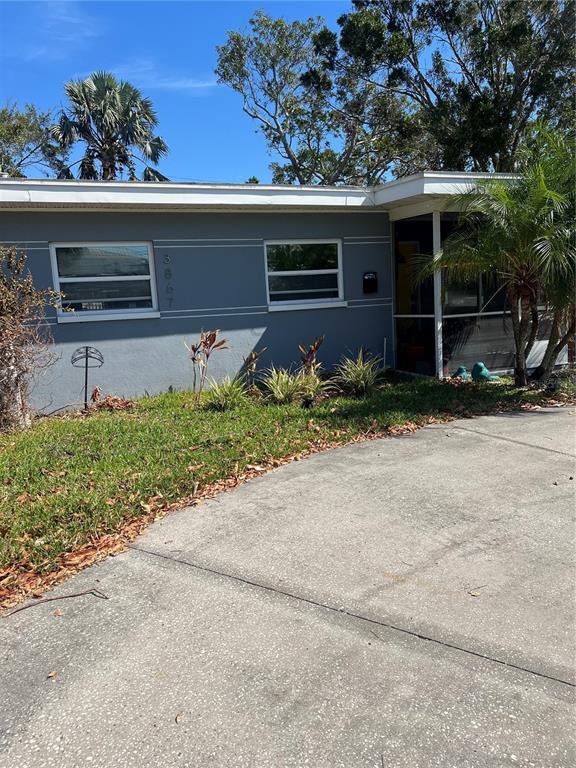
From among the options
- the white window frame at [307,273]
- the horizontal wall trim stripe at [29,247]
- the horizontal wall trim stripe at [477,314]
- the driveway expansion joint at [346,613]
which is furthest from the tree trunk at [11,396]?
the horizontal wall trim stripe at [477,314]

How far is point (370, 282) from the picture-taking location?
1073 centimetres

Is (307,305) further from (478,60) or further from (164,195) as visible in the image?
(478,60)

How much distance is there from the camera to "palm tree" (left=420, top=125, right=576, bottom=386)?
7.29 m

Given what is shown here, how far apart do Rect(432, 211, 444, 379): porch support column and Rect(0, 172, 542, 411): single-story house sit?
0.02 metres

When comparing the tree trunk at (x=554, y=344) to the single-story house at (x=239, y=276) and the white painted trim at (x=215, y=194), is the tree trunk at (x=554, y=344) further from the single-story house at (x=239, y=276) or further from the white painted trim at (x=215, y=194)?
the white painted trim at (x=215, y=194)

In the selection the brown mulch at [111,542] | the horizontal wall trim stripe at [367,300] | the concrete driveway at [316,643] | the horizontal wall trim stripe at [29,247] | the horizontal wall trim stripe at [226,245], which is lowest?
the concrete driveway at [316,643]

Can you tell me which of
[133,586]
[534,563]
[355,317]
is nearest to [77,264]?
[355,317]

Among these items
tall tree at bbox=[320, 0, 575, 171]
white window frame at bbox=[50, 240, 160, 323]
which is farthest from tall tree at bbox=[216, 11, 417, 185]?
white window frame at bbox=[50, 240, 160, 323]

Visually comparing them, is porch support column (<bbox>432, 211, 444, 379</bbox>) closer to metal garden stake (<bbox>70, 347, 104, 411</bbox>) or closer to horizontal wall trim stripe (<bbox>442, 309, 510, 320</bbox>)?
horizontal wall trim stripe (<bbox>442, 309, 510, 320</bbox>)

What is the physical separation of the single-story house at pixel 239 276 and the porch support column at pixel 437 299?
24mm

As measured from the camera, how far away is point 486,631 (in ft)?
9.20

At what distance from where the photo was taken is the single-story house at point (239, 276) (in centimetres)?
856

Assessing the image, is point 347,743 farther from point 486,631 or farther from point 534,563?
point 534,563

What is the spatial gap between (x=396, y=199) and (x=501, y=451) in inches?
215
